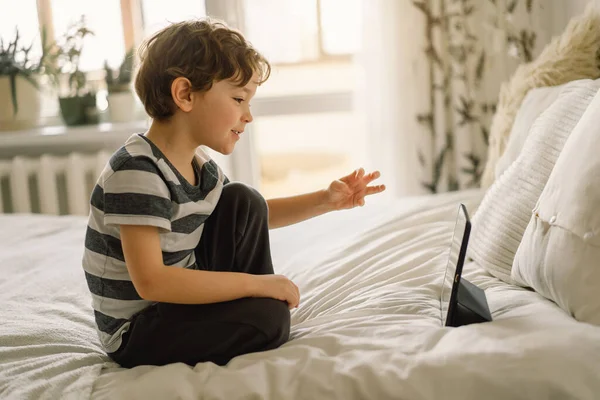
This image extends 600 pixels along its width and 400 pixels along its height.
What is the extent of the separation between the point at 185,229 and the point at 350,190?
1.23ft

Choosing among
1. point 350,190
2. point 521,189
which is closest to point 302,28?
point 350,190

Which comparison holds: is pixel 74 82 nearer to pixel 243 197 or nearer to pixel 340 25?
pixel 340 25

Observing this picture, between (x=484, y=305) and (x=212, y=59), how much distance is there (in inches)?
23.5

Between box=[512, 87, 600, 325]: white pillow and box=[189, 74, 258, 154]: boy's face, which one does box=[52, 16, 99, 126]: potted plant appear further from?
box=[512, 87, 600, 325]: white pillow

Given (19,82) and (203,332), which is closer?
(203,332)

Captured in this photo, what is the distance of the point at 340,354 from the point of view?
102cm

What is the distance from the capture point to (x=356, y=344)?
3.41ft

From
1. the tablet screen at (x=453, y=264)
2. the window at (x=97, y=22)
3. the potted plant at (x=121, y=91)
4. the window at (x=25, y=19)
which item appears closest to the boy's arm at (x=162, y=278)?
the tablet screen at (x=453, y=264)

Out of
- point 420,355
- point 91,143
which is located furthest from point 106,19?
point 420,355

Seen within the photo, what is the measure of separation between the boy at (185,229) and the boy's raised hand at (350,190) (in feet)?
0.64

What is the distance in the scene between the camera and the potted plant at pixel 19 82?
2625 mm

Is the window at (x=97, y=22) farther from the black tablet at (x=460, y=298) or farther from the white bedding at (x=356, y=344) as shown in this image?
the black tablet at (x=460, y=298)

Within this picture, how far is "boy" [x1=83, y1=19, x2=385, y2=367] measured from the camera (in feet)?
3.54

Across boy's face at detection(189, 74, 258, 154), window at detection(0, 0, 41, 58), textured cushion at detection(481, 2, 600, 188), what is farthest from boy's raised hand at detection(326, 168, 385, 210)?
window at detection(0, 0, 41, 58)
